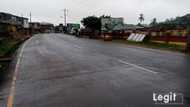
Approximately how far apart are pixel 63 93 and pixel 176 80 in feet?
12.7

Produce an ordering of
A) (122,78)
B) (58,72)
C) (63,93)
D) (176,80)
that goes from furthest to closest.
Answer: (58,72)
(122,78)
(176,80)
(63,93)

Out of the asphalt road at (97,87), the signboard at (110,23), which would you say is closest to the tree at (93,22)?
the signboard at (110,23)

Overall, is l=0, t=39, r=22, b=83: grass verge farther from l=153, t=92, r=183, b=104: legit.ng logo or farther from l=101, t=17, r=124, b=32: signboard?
l=101, t=17, r=124, b=32: signboard

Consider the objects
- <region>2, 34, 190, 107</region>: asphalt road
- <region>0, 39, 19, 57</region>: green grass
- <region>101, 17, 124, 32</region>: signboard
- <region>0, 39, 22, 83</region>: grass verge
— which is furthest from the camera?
<region>101, 17, 124, 32</region>: signboard

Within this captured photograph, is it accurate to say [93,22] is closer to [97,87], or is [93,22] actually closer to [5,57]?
[5,57]

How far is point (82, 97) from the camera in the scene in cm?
666

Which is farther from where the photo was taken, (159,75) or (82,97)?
(159,75)

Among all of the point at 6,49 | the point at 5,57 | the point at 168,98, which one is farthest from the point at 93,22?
the point at 168,98

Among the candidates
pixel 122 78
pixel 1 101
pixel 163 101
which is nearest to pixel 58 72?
pixel 122 78

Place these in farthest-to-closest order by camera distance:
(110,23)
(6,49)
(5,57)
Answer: (110,23) → (6,49) → (5,57)

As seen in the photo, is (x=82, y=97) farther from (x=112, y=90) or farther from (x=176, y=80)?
(x=176, y=80)

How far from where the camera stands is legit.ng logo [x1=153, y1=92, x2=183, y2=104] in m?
5.99

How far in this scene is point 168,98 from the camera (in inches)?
247

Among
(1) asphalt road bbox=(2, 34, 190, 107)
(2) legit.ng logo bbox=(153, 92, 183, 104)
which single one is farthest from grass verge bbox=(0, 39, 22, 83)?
(2) legit.ng logo bbox=(153, 92, 183, 104)
